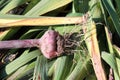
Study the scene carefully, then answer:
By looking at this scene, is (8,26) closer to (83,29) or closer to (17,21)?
(17,21)

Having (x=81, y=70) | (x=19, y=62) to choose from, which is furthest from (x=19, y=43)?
(x=81, y=70)

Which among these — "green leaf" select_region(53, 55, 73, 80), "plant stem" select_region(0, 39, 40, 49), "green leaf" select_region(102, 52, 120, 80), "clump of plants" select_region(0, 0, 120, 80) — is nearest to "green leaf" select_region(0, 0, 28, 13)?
"clump of plants" select_region(0, 0, 120, 80)

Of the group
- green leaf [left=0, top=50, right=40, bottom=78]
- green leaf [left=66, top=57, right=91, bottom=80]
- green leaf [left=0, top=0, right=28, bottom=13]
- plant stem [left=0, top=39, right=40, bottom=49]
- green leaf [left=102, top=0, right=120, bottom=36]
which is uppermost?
green leaf [left=0, top=0, right=28, bottom=13]

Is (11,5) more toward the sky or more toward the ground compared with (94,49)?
more toward the sky

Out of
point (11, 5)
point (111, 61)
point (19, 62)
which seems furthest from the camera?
point (11, 5)

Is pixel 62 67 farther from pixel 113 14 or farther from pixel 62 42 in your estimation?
pixel 113 14

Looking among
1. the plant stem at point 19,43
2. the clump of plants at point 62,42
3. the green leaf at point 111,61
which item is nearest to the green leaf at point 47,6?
the clump of plants at point 62,42

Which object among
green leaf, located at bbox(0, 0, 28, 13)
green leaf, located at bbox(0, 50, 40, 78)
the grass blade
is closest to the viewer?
the grass blade

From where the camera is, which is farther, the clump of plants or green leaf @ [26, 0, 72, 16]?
green leaf @ [26, 0, 72, 16]

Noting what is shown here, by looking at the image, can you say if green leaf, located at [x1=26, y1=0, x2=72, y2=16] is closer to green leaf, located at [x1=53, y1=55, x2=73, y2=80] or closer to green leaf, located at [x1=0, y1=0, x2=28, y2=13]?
green leaf, located at [x1=0, y1=0, x2=28, y2=13]

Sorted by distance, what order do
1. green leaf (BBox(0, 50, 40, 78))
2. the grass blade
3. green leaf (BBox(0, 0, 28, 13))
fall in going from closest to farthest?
the grass blade
green leaf (BBox(0, 50, 40, 78))
green leaf (BBox(0, 0, 28, 13))

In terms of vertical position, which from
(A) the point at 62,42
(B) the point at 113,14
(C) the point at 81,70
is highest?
(B) the point at 113,14
